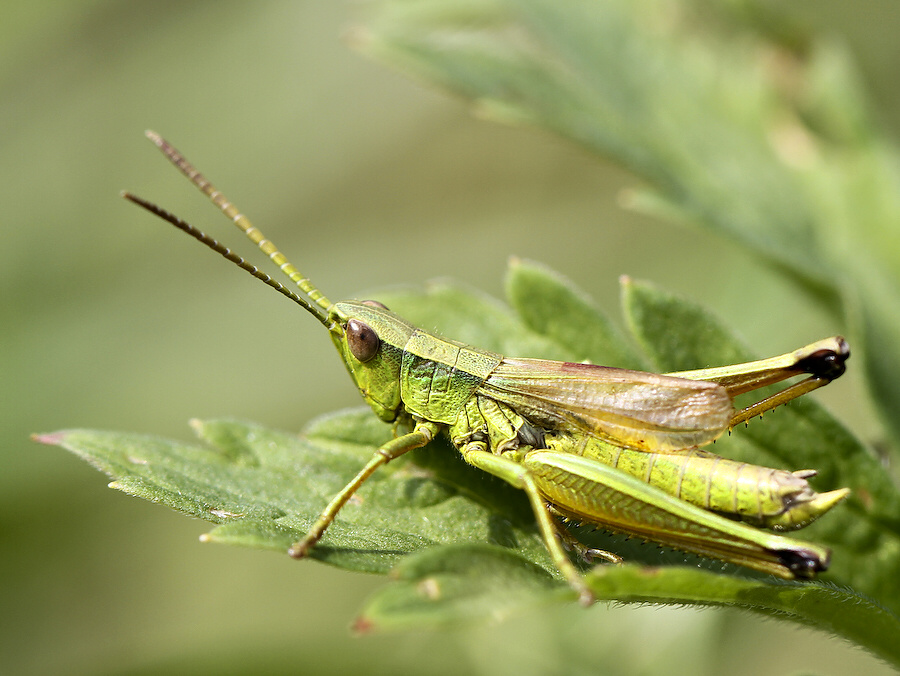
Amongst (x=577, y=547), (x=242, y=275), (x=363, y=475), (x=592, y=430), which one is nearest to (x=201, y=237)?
(x=363, y=475)

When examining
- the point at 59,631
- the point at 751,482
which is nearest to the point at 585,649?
the point at 751,482

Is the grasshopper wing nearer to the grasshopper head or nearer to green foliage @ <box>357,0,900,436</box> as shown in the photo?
the grasshopper head

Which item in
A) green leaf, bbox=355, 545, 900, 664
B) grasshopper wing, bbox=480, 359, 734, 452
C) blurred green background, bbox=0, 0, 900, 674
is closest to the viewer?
green leaf, bbox=355, 545, 900, 664

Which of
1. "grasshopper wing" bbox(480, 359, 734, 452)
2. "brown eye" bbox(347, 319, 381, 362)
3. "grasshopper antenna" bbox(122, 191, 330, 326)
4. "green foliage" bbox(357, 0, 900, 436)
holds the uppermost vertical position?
"green foliage" bbox(357, 0, 900, 436)

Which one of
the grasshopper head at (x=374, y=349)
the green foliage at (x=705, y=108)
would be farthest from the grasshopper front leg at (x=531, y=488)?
the green foliage at (x=705, y=108)

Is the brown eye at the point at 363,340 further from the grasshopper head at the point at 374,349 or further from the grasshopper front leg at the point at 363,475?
the grasshopper front leg at the point at 363,475

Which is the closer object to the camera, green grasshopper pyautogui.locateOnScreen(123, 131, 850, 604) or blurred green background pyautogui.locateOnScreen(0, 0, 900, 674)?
green grasshopper pyautogui.locateOnScreen(123, 131, 850, 604)

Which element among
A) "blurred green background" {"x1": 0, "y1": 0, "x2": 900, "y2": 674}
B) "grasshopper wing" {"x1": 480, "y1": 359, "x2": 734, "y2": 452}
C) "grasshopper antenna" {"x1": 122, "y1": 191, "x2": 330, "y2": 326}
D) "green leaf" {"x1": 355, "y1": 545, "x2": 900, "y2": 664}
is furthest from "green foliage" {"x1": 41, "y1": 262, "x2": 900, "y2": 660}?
"blurred green background" {"x1": 0, "y1": 0, "x2": 900, "y2": 674}

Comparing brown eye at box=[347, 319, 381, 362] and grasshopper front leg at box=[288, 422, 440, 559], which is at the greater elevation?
brown eye at box=[347, 319, 381, 362]
